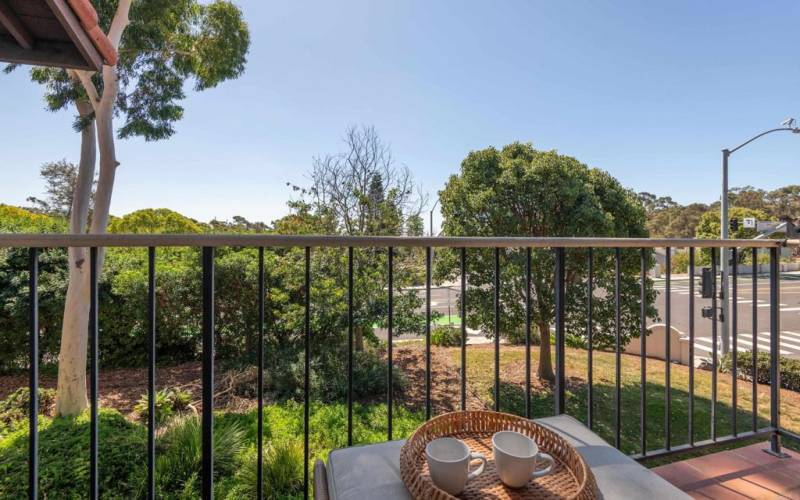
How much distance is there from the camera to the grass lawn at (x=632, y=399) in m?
4.84

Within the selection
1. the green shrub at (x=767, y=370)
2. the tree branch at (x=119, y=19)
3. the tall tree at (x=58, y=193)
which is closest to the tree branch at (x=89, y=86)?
the tree branch at (x=119, y=19)

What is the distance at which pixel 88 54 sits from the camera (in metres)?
1.48

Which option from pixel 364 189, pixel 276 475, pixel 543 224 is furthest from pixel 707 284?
pixel 364 189

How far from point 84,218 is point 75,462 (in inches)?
129

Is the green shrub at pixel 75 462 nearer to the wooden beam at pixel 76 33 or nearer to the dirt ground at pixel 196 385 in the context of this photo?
the dirt ground at pixel 196 385

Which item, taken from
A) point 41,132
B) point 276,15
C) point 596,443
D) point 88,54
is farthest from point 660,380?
point 41,132

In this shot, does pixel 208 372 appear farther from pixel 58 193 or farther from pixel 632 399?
pixel 58 193

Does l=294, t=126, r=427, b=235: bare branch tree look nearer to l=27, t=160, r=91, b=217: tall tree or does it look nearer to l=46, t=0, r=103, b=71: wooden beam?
l=46, t=0, r=103, b=71: wooden beam

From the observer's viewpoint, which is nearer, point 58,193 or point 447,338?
point 447,338

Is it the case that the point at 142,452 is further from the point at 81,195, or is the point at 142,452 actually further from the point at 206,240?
the point at 81,195

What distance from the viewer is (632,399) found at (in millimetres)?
5832

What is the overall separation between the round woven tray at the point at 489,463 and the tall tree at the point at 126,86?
5.27 metres

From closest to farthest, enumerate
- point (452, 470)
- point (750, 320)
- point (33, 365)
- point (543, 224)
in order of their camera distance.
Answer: point (452, 470) < point (33, 365) < point (543, 224) < point (750, 320)

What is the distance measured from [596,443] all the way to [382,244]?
2.64 feet
